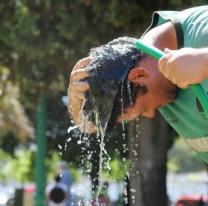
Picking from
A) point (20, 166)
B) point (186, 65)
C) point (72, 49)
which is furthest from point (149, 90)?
point (20, 166)

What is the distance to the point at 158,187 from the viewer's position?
780 cm

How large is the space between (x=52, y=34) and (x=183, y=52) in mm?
5934

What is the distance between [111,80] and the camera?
2.31 metres

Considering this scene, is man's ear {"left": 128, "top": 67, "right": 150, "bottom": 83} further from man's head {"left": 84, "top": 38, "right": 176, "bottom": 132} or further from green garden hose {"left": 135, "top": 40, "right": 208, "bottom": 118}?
green garden hose {"left": 135, "top": 40, "right": 208, "bottom": 118}

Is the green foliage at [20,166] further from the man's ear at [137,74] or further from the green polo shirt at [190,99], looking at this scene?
the man's ear at [137,74]

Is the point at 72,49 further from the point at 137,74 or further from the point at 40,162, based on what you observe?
the point at 137,74

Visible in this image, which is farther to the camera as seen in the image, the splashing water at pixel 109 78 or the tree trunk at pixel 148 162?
the tree trunk at pixel 148 162

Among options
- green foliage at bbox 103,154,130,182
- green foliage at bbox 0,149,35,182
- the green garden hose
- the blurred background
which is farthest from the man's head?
green foliage at bbox 0,149,35,182

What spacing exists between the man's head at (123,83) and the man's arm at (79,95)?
0.02 m

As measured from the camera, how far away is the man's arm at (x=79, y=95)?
2271 mm

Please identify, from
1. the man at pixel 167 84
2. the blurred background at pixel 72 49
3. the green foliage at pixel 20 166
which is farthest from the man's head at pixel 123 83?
the green foliage at pixel 20 166

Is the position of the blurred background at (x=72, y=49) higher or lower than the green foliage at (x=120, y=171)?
higher

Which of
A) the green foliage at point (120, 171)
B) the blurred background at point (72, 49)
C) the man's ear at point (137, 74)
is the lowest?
the man's ear at point (137, 74)

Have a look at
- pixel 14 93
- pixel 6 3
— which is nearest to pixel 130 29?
pixel 6 3
